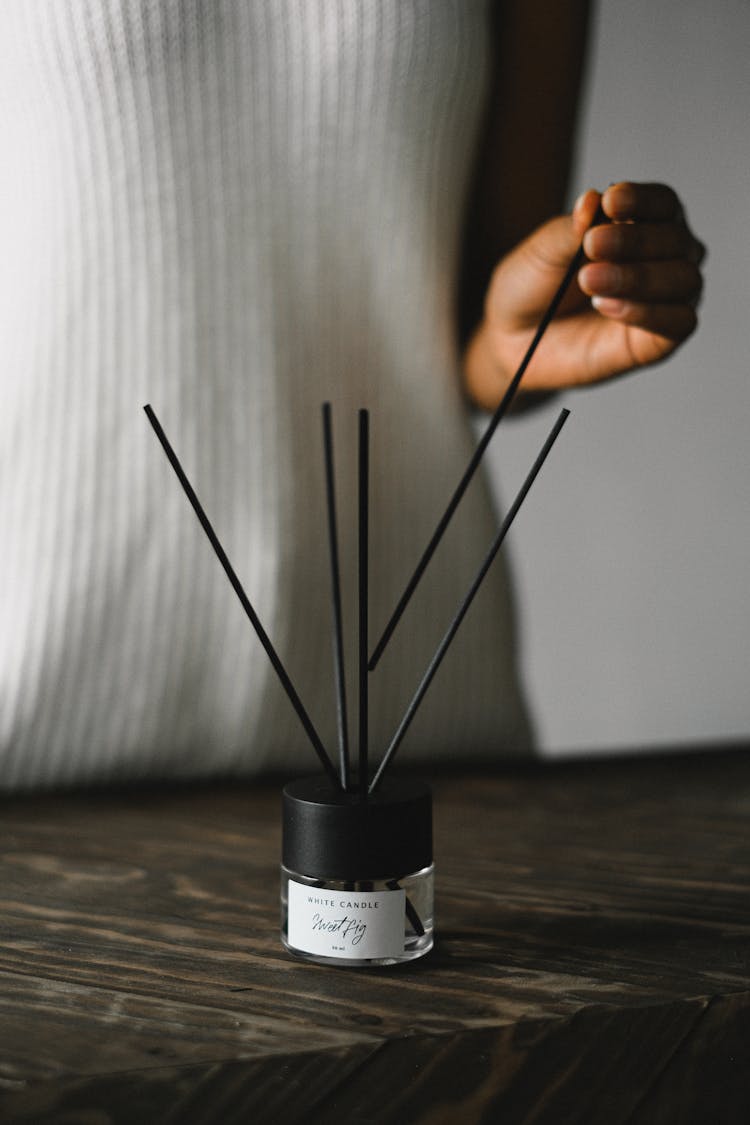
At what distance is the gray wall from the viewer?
830mm

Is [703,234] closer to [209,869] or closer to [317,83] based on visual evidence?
[317,83]

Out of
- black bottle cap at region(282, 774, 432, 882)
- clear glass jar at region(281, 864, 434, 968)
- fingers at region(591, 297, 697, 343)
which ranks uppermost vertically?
fingers at region(591, 297, 697, 343)

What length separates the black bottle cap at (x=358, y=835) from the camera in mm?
460

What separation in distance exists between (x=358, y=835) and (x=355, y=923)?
37mm

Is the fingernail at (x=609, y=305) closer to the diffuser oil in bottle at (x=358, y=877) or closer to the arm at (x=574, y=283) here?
the arm at (x=574, y=283)

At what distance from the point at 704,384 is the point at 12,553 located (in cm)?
51

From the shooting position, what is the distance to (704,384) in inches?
34.0

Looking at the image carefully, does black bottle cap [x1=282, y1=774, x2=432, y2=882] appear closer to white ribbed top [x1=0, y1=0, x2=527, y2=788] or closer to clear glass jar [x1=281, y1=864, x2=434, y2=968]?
clear glass jar [x1=281, y1=864, x2=434, y2=968]

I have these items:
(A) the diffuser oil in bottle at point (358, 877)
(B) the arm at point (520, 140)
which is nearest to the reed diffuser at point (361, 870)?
(A) the diffuser oil in bottle at point (358, 877)

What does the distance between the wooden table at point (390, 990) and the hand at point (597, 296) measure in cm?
31

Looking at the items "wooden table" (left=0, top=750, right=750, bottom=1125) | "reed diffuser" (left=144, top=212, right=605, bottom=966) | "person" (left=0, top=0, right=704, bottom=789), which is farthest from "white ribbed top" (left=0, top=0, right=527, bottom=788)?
"reed diffuser" (left=144, top=212, right=605, bottom=966)

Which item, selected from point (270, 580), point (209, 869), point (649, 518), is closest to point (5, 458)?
point (270, 580)

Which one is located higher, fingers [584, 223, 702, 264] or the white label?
fingers [584, 223, 702, 264]

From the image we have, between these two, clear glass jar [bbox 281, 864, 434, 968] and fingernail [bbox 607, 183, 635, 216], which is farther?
fingernail [bbox 607, 183, 635, 216]
